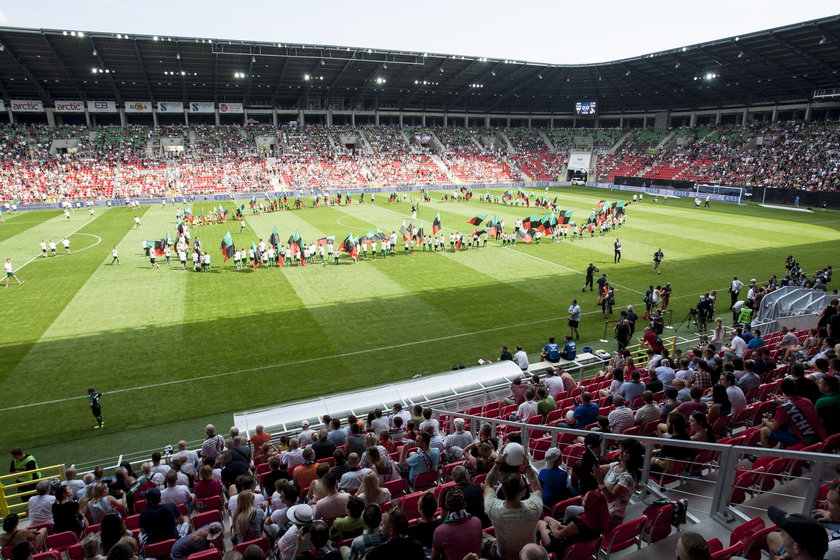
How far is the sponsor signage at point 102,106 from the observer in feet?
229

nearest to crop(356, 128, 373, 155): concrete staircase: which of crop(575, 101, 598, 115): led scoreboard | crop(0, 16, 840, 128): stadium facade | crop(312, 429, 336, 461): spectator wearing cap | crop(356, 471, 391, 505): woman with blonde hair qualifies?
crop(0, 16, 840, 128): stadium facade

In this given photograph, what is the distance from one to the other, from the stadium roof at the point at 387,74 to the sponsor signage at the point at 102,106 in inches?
32.0

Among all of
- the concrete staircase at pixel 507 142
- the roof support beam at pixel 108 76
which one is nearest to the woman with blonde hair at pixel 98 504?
the roof support beam at pixel 108 76

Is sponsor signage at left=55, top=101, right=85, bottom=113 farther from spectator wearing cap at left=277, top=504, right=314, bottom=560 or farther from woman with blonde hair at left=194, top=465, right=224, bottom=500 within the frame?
Result: spectator wearing cap at left=277, top=504, right=314, bottom=560

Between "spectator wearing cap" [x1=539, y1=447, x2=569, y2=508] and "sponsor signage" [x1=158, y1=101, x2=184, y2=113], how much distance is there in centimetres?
8176

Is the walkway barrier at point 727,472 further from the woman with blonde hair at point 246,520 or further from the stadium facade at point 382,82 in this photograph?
the stadium facade at point 382,82

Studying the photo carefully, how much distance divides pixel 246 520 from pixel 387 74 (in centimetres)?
7398

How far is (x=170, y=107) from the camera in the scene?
74062 millimetres

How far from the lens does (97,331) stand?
2088cm

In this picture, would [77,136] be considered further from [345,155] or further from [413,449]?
[413,449]

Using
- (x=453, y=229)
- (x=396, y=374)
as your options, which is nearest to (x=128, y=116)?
(x=453, y=229)

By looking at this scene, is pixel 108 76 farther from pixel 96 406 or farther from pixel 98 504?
pixel 98 504

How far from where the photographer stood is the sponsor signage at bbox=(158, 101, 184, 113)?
241ft

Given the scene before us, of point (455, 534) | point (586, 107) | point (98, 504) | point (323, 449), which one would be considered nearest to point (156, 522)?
point (98, 504)
